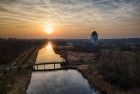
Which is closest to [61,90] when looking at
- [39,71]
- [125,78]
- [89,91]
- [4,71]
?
[89,91]

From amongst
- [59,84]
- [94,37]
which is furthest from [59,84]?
[94,37]

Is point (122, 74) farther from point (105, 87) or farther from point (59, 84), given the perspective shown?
point (59, 84)

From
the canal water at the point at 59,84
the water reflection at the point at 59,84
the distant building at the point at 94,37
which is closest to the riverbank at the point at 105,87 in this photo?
the canal water at the point at 59,84

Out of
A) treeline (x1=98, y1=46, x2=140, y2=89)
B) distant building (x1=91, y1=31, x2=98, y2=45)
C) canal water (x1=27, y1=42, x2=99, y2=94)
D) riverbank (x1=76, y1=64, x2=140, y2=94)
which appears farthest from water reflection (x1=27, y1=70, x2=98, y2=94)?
distant building (x1=91, y1=31, x2=98, y2=45)

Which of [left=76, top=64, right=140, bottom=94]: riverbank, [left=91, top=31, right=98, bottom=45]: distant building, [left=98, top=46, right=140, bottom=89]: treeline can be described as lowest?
[left=76, top=64, right=140, bottom=94]: riverbank

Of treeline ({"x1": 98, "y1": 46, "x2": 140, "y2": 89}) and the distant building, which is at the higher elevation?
the distant building

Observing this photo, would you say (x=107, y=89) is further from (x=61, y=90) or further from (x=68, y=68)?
(x=68, y=68)

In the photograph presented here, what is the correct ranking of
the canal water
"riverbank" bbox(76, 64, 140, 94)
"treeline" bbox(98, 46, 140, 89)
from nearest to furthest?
"riverbank" bbox(76, 64, 140, 94) < "treeline" bbox(98, 46, 140, 89) < the canal water

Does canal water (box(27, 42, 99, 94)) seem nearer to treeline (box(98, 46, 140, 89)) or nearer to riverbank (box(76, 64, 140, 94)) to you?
riverbank (box(76, 64, 140, 94))

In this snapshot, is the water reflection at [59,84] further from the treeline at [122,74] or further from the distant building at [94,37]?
the distant building at [94,37]
